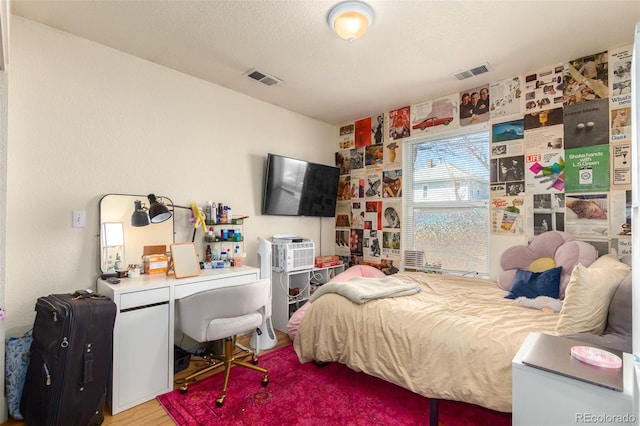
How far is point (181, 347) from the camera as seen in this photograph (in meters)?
2.70

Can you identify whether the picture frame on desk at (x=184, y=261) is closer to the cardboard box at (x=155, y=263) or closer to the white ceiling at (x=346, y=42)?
the cardboard box at (x=155, y=263)

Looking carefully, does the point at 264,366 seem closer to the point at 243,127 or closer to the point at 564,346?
the point at 564,346

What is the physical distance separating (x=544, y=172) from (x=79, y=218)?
371 centimetres

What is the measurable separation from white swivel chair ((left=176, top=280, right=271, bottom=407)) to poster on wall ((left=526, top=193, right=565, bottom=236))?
2.36 meters

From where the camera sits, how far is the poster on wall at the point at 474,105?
9.84ft

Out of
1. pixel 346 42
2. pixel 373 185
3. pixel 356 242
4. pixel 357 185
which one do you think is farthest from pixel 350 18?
pixel 356 242

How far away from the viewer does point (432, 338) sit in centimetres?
181

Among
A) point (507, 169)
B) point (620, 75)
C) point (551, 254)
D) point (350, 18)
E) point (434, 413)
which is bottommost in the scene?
point (434, 413)

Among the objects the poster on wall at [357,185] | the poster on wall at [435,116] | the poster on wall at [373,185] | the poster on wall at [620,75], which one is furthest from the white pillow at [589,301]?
the poster on wall at [357,185]

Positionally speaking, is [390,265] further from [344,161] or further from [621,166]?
[621,166]

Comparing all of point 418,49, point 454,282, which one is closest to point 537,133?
point 418,49

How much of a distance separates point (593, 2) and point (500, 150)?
50.0 inches

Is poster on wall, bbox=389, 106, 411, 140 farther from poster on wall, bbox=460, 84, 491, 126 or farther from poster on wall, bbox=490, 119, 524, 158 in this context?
poster on wall, bbox=490, 119, 524, 158

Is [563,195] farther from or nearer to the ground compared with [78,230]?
farther from the ground
